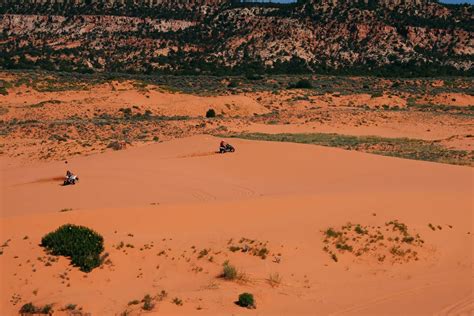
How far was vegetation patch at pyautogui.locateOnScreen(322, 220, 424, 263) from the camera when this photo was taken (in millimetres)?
13039

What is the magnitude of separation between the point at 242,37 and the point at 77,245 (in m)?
86.7

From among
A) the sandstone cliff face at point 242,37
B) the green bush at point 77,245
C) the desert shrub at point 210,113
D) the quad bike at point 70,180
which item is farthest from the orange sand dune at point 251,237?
the sandstone cliff face at point 242,37

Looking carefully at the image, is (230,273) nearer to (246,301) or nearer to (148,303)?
(246,301)

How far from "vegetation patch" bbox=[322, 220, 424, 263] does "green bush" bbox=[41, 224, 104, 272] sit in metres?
5.39

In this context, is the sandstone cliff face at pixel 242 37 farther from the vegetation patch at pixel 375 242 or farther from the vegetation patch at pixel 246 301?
the vegetation patch at pixel 246 301

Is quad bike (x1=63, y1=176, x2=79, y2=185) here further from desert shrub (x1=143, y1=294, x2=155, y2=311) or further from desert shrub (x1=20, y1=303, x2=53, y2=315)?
desert shrub (x1=143, y1=294, x2=155, y2=311)

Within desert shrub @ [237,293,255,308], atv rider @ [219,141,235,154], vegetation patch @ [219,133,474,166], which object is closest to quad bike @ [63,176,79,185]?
atv rider @ [219,141,235,154]

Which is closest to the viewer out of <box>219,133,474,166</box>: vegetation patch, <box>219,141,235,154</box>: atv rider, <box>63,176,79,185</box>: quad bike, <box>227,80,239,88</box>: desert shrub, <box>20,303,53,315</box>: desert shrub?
<box>20,303,53,315</box>: desert shrub

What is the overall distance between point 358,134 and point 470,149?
1056 cm

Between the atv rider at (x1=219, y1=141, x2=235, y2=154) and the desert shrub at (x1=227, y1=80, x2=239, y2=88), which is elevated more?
the atv rider at (x1=219, y1=141, x2=235, y2=154)

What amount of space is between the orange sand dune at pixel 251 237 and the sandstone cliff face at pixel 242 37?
58.5 m

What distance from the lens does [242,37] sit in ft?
→ 313

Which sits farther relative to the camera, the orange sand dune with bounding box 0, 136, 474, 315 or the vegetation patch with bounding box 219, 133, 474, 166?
the vegetation patch with bounding box 219, 133, 474, 166

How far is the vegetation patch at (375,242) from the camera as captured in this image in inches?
513
